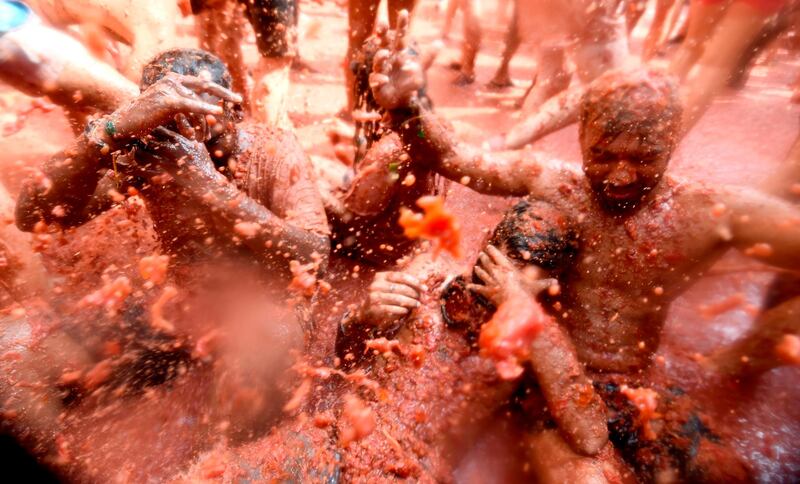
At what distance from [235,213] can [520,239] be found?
4.71 feet

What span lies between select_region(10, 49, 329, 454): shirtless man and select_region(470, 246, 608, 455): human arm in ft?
3.27

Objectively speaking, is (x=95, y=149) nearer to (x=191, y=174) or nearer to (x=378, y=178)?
(x=191, y=174)

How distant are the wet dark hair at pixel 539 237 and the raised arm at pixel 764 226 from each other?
0.72m

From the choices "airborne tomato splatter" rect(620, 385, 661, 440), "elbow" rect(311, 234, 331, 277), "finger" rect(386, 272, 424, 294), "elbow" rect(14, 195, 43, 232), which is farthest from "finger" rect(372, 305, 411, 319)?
"elbow" rect(14, 195, 43, 232)

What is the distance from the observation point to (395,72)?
2.04 meters

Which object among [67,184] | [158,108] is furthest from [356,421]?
[67,184]

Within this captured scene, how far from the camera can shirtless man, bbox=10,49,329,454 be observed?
1721 mm

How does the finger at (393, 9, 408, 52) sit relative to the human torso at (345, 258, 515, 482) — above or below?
above

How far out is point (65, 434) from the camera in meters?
2.07

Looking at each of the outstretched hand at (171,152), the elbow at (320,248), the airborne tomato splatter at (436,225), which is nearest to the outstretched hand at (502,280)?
the airborne tomato splatter at (436,225)

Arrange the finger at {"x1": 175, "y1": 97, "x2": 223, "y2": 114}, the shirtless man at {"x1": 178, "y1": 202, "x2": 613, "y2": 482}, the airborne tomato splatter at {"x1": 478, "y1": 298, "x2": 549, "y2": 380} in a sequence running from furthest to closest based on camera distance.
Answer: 1. the shirtless man at {"x1": 178, "y1": 202, "x2": 613, "y2": 482}
2. the airborne tomato splatter at {"x1": 478, "y1": 298, "x2": 549, "y2": 380}
3. the finger at {"x1": 175, "y1": 97, "x2": 223, "y2": 114}

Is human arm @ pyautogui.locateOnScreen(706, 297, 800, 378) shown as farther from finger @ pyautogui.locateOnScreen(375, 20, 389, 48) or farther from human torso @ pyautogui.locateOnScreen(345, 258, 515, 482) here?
finger @ pyautogui.locateOnScreen(375, 20, 389, 48)

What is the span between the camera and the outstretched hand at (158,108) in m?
1.61

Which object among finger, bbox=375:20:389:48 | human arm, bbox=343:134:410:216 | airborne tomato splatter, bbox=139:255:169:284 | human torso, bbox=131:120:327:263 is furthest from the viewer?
human arm, bbox=343:134:410:216
